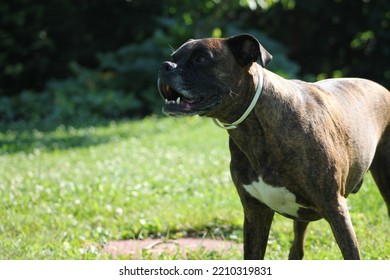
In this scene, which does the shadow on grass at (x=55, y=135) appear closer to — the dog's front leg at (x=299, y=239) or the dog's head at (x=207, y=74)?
the dog's front leg at (x=299, y=239)

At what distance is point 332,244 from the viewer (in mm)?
5340

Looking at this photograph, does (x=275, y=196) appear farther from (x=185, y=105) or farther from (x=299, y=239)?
(x=299, y=239)

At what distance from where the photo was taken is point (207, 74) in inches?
152

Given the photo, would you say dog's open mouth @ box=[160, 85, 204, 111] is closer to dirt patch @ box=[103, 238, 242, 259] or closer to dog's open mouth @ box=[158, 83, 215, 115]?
dog's open mouth @ box=[158, 83, 215, 115]

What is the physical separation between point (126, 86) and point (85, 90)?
97cm

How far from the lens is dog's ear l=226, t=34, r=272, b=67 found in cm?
390

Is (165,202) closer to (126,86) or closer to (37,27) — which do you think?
(126,86)

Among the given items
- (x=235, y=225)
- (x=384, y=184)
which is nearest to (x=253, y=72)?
(x=384, y=184)

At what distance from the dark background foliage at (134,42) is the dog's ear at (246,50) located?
10.0 m

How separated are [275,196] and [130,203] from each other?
3063 millimetres

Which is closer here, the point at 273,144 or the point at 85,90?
the point at 273,144

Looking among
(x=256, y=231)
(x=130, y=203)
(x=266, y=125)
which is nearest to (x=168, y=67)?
(x=266, y=125)

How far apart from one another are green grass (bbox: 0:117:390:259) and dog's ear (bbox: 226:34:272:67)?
1.76m

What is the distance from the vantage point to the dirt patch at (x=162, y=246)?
17.3 feet
